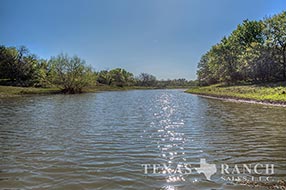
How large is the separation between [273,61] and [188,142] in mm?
52011

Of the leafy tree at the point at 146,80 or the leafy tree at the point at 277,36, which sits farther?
the leafy tree at the point at 146,80

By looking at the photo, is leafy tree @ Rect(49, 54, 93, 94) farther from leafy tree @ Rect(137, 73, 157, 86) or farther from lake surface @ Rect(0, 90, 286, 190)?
leafy tree @ Rect(137, 73, 157, 86)

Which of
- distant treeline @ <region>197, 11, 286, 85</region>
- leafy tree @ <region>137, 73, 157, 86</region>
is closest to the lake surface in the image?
distant treeline @ <region>197, 11, 286, 85</region>

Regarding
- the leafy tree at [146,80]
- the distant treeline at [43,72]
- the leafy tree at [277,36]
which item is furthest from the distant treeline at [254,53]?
the leafy tree at [146,80]

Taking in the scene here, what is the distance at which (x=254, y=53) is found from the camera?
174 feet

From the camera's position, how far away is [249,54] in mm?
53531

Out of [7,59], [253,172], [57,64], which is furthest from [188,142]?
[7,59]

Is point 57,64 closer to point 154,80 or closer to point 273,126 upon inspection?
point 273,126

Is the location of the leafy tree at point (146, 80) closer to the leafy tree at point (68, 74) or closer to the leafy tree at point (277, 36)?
the leafy tree at point (68, 74)

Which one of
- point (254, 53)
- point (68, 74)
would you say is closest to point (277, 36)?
point (254, 53)

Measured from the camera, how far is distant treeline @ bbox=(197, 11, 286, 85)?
51844mm

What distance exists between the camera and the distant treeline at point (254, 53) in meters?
51.8

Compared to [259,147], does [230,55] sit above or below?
above

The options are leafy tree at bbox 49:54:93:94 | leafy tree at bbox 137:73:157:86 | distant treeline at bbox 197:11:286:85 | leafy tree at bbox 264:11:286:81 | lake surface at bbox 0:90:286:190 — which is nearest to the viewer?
lake surface at bbox 0:90:286:190
